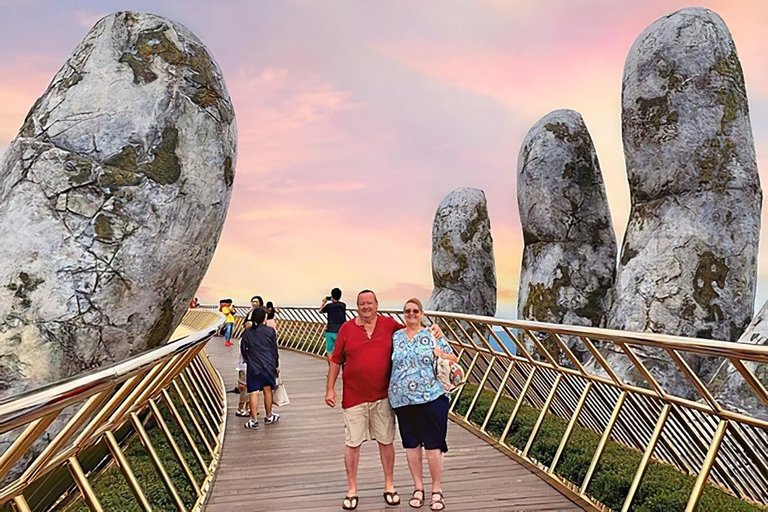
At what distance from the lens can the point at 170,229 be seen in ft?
27.2

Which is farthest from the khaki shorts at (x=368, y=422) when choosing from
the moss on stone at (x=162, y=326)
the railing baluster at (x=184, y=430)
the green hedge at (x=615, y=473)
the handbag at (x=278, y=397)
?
the handbag at (x=278, y=397)

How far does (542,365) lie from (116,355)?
446 cm

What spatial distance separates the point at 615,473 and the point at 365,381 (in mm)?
2243

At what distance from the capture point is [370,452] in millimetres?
7574

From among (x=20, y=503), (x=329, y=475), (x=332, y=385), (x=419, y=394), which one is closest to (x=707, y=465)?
(x=419, y=394)

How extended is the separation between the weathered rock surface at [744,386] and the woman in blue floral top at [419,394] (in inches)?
181

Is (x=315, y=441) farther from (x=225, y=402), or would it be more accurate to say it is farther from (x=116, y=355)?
(x=225, y=402)

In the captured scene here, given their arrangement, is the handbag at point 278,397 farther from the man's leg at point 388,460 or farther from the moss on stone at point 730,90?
the moss on stone at point 730,90

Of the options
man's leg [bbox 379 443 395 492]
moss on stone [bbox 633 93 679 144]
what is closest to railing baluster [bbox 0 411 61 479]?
man's leg [bbox 379 443 395 492]

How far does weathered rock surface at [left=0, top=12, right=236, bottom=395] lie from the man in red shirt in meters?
3.44

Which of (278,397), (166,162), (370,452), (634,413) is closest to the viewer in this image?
(370,452)

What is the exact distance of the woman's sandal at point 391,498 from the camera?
5.62m

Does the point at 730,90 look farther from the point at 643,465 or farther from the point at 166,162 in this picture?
the point at 643,465

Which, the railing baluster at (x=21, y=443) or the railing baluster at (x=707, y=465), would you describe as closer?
the railing baluster at (x=21, y=443)
